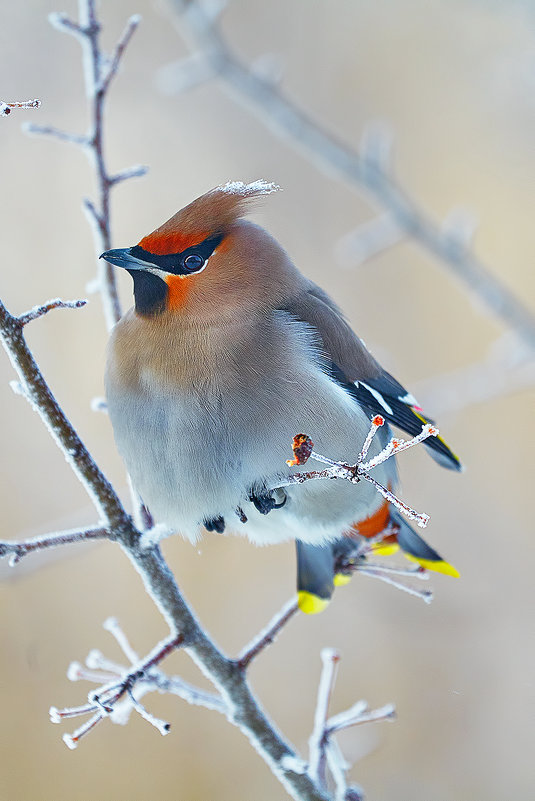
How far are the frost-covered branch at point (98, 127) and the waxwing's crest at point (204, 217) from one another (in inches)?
10.9

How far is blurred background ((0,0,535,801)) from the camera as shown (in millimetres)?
3309

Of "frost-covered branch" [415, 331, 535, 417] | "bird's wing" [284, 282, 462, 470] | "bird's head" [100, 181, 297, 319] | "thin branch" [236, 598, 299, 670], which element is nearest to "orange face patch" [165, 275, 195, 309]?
"bird's head" [100, 181, 297, 319]

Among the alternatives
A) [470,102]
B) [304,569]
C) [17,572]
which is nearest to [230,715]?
[304,569]

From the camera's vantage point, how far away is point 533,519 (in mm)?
4332

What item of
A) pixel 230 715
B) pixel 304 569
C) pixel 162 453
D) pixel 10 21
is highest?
pixel 10 21

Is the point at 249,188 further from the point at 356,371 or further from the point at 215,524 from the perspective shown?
the point at 215,524

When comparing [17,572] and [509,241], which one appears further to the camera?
[509,241]

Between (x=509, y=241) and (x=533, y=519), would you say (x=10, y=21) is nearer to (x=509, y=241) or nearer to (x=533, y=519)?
(x=509, y=241)

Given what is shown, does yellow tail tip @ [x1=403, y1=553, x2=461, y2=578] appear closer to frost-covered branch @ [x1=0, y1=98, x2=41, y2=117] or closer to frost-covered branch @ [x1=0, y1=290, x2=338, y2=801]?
frost-covered branch @ [x1=0, y1=290, x2=338, y2=801]

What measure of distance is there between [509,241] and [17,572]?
351 cm

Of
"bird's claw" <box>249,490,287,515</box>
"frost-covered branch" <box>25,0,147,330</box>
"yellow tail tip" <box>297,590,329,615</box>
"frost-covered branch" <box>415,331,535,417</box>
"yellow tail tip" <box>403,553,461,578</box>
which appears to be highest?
"frost-covered branch" <box>25,0,147,330</box>

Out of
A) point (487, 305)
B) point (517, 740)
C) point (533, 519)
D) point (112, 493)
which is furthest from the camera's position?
point (533, 519)

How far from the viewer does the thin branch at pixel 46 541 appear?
5.07 feet

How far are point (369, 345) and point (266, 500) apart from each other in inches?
50.0
